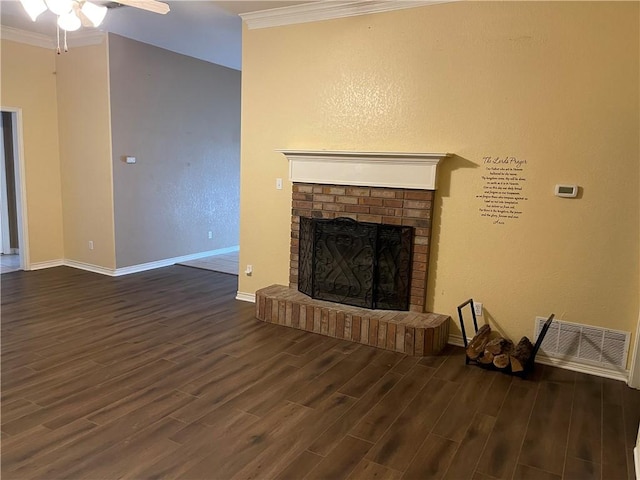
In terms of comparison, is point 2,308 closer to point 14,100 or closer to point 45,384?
point 45,384

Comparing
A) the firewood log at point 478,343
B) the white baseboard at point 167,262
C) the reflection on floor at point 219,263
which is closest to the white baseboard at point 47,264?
the white baseboard at point 167,262

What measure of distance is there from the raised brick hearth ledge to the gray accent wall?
2446 millimetres

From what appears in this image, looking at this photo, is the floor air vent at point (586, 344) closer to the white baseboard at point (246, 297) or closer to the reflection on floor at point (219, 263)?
the white baseboard at point (246, 297)

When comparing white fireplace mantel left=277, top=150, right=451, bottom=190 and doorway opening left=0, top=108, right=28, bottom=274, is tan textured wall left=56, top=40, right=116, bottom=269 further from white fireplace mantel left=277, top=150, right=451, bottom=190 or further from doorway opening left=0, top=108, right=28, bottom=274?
white fireplace mantel left=277, top=150, right=451, bottom=190

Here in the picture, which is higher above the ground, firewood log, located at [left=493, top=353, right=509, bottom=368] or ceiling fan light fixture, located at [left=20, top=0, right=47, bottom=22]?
ceiling fan light fixture, located at [left=20, top=0, right=47, bottom=22]

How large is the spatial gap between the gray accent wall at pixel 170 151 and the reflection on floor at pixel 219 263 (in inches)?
8.6

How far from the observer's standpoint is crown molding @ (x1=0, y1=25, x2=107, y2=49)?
17.1 feet

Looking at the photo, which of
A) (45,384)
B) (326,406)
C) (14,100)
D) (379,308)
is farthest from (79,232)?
(326,406)

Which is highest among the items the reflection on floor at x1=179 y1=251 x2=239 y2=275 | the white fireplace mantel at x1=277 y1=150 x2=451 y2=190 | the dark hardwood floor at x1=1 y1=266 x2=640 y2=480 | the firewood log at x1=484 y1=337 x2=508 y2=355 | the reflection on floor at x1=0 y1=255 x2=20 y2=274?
the white fireplace mantel at x1=277 y1=150 x2=451 y2=190

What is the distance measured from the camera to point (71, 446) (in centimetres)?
233

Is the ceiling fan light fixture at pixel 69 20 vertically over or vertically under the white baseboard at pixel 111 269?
over

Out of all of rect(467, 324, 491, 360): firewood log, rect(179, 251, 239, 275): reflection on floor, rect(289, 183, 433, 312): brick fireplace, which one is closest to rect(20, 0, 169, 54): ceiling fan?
rect(289, 183, 433, 312): brick fireplace

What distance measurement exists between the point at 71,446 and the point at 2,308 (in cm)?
267

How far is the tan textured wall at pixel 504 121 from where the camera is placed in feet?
10.5
